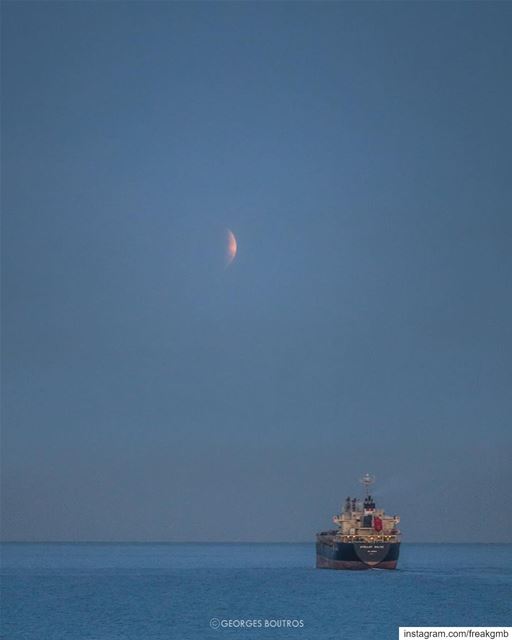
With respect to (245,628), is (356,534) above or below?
above

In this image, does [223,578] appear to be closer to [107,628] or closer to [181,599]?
[181,599]

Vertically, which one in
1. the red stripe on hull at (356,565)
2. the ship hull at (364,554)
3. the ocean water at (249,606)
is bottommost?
the ocean water at (249,606)

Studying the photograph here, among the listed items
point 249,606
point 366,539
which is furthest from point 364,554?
point 249,606

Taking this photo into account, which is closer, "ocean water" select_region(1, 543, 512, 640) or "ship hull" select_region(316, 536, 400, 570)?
"ocean water" select_region(1, 543, 512, 640)

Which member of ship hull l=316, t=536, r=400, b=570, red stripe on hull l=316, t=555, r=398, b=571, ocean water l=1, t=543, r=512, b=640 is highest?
ship hull l=316, t=536, r=400, b=570

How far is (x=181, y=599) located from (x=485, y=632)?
2147 inches

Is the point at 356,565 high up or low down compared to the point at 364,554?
down

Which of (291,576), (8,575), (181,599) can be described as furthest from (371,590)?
(8,575)

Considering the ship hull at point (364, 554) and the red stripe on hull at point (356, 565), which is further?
the red stripe on hull at point (356, 565)

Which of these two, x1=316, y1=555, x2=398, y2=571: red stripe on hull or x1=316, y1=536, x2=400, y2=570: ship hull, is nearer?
x1=316, y1=536, x2=400, y2=570: ship hull

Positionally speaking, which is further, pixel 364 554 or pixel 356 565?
pixel 356 565

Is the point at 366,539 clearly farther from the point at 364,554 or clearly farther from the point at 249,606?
the point at 249,606

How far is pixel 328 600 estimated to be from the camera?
99.0m

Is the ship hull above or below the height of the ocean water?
above
